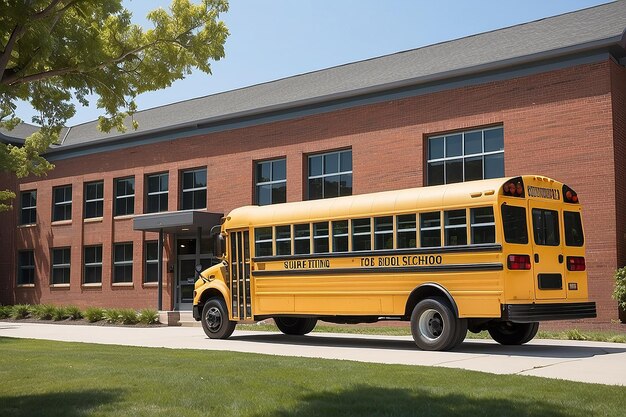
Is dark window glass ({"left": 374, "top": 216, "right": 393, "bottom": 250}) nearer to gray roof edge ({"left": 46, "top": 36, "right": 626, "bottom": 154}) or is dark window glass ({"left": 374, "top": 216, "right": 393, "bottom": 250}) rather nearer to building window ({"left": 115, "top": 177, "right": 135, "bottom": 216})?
gray roof edge ({"left": 46, "top": 36, "right": 626, "bottom": 154})

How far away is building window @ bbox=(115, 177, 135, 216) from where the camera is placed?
3309cm

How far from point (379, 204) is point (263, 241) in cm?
320

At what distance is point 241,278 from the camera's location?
17.7 metres

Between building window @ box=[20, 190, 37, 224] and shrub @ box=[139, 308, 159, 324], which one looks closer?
shrub @ box=[139, 308, 159, 324]

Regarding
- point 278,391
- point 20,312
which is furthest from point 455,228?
point 20,312

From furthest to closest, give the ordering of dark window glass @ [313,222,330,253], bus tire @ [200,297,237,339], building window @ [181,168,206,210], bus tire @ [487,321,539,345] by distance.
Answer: building window @ [181,168,206,210], bus tire @ [200,297,237,339], dark window glass @ [313,222,330,253], bus tire @ [487,321,539,345]

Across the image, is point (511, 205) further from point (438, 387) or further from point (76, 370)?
point (76, 370)

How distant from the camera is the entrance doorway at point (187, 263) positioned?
30272 millimetres

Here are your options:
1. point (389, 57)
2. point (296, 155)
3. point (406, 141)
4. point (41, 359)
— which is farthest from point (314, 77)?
point (41, 359)

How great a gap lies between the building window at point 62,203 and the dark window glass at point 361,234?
2310 centimetres

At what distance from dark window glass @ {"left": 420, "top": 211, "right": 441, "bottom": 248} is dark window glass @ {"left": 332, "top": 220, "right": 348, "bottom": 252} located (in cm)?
184

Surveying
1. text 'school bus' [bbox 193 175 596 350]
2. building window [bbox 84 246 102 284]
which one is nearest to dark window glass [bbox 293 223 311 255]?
text 'school bus' [bbox 193 175 596 350]

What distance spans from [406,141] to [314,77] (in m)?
8.04

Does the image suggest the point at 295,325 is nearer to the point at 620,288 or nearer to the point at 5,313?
the point at 620,288
